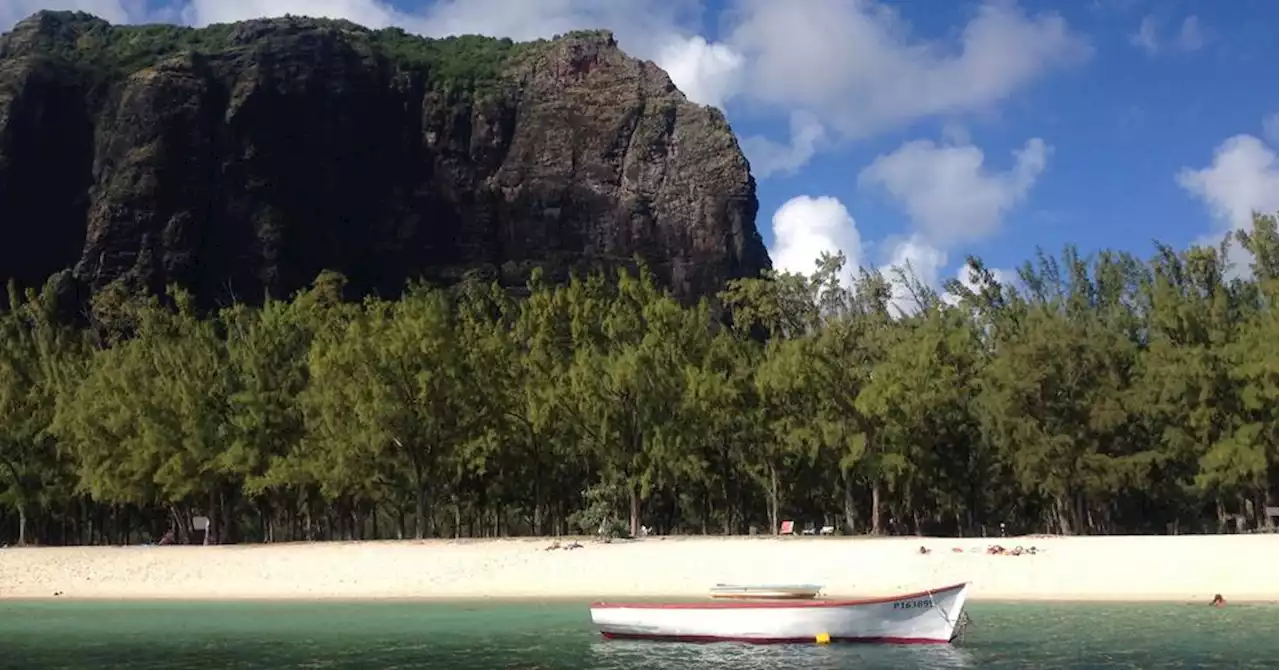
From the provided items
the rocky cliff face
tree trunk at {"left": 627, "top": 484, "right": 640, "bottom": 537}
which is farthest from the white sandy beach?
the rocky cliff face

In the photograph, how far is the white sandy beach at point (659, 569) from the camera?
40000 millimetres

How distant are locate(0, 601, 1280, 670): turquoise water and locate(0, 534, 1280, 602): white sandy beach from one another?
373 cm

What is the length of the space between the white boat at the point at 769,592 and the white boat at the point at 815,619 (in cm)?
36

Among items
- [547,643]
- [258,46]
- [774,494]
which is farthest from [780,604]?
[258,46]

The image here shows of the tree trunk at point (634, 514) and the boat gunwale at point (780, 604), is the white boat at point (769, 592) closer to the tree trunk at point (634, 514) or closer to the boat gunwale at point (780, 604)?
the boat gunwale at point (780, 604)

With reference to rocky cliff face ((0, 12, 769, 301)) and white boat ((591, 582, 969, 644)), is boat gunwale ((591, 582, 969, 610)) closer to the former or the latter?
white boat ((591, 582, 969, 644))

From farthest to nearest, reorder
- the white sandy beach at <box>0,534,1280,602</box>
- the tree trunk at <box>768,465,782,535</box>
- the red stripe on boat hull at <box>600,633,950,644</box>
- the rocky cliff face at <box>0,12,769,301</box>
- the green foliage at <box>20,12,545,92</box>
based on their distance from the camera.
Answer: the green foliage at <box>20,12,545,92</box> < the rocky cliff face at <box>0,12,769,301</box> < the tree trunk at <box>768,465,782,535</box> < the white sandy beach at <box>0,534,1280,602</box> < the red stripe on boat hull at <box>600,633,950,644</box>

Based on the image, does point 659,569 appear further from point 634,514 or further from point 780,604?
point 780,604

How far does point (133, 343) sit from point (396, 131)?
295ft

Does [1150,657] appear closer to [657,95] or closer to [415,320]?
[415,320]

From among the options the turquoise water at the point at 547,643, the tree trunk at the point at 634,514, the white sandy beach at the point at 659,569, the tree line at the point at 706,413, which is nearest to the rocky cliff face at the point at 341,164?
the tree line at the point at 706,413

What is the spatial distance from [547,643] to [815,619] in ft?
20.8

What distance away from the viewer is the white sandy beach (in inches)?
1575

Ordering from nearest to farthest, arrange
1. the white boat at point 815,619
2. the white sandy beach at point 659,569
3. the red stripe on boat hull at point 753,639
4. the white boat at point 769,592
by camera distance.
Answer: the white boat at point 815,619 < the red stripe on boat hull at point 753,639 < the white boat at point 769,592 < the white sandy beach at point 659,569
